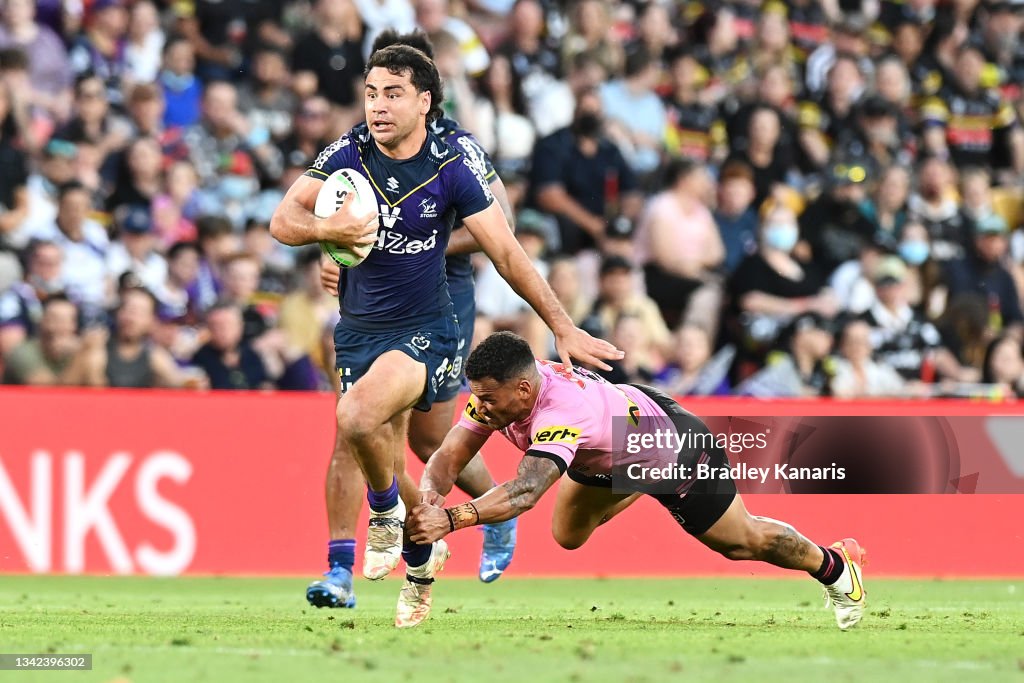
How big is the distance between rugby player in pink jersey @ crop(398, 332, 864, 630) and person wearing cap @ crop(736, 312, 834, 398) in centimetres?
561

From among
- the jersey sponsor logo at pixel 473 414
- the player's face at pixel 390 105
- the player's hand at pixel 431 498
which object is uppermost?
the player's face at pixel 390 105

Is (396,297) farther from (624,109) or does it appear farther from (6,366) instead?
(624,109)

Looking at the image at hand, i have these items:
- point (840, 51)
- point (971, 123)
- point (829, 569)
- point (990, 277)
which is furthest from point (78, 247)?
point (971, 123)

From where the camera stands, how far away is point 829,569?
934cm

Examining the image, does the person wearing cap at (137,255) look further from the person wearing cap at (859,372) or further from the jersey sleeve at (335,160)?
the person wearing cap at (859,372)

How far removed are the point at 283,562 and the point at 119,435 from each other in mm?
1704

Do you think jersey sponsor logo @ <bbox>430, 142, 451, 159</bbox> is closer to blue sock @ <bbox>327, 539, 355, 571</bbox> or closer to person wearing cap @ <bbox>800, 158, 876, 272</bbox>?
blue sock @ <bbox>327, 539, 355, 571</bbox>

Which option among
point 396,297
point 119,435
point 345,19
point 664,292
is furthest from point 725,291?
point 396,297

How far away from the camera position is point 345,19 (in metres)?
17.2

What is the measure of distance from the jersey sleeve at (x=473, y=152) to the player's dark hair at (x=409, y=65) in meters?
0.34

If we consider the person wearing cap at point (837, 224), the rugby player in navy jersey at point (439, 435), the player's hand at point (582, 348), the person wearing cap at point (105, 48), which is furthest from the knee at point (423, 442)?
the person wearing cap at point (837, 224)

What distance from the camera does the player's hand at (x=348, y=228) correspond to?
8805 mm

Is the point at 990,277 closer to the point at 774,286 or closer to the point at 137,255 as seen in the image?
the point at 774,286

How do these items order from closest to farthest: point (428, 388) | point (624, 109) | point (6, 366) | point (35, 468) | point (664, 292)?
point (428, 388)
point (35, 468)
point (6, 366)
point (664, 292)
point (624, 109)
